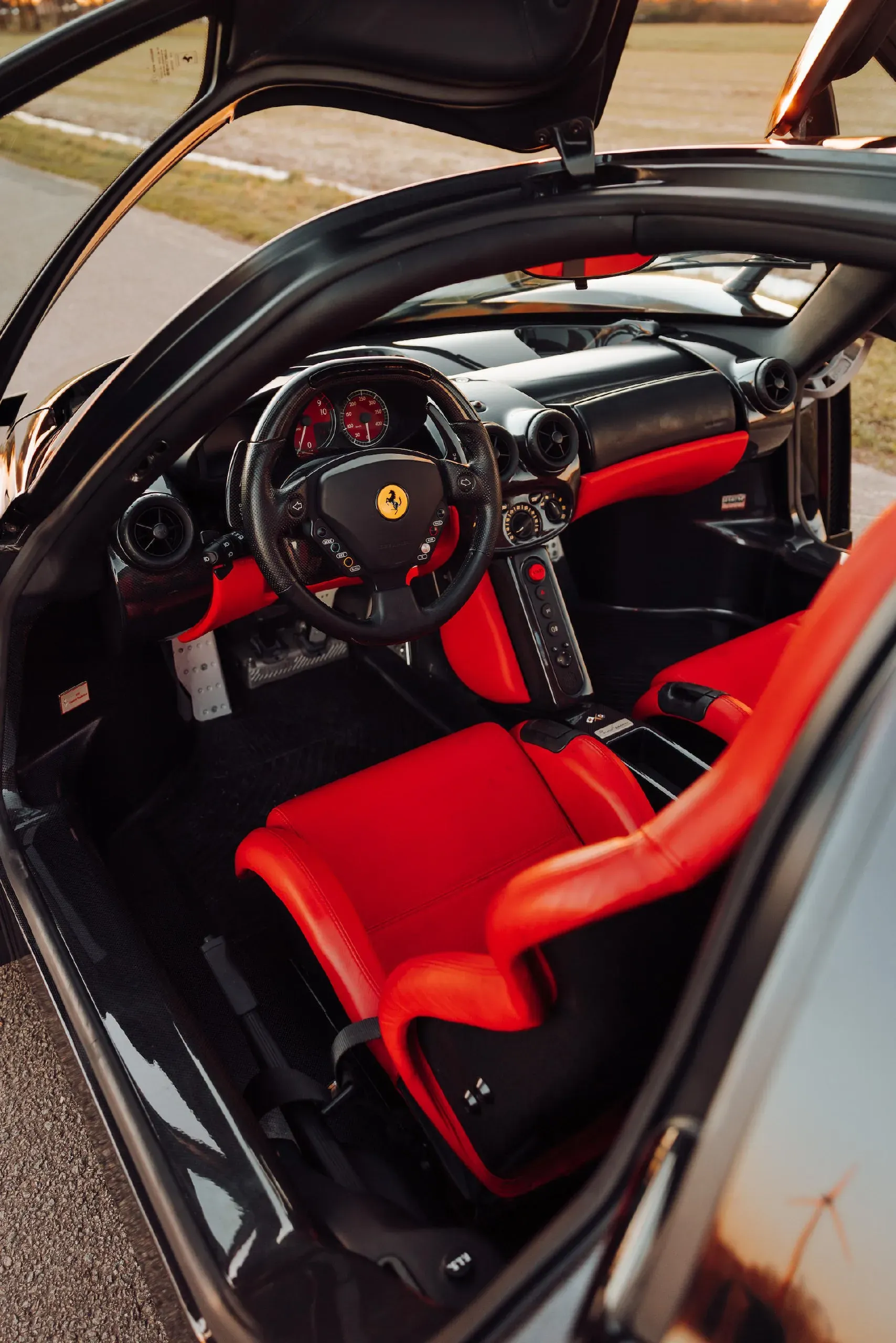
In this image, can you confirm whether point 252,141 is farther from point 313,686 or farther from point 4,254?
point 313,686

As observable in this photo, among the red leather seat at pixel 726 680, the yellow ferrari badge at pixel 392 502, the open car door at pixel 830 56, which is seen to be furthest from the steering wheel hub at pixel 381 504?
the open car door at pixel 830 56

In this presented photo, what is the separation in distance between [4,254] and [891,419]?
14.5ft

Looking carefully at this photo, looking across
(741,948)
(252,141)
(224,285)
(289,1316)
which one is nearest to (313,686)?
(252,141)

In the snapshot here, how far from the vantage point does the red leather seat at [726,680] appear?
2.00 metres

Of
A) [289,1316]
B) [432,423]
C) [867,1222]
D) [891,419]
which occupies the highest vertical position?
[891,419]

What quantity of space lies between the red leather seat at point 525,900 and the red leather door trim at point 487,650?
520 millimetres

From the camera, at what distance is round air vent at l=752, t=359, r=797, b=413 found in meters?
2.61

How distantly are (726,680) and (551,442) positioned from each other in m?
0.68

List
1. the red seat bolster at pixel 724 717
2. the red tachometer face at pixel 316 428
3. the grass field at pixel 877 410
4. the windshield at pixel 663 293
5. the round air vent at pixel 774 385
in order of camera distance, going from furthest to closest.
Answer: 1. the grass field at pixel 877 410
2. the windshield at pixel 663 293
3. the round air vent at pixel 774 385
4. the red seat bolster at pixel 724 717
5. the red tachometer face at pixel 316 428

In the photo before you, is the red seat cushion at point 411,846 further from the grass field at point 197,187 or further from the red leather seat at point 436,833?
the grass field at point 197,187

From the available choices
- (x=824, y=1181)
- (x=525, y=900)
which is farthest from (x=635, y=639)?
(x=824, y=1181)

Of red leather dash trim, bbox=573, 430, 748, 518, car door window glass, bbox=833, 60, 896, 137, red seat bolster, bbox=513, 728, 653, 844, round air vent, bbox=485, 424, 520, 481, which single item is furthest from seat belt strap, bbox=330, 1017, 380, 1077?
car door window glass, bbox=833, 60, 896, 137

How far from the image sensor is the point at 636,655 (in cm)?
305

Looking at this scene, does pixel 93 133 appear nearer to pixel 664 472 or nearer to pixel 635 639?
pixel 664 472
